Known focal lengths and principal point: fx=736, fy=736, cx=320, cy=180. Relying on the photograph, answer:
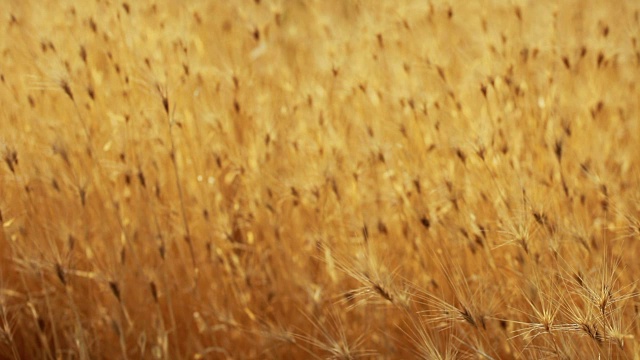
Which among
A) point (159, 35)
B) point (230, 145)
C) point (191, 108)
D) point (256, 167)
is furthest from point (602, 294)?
point (159, 35)

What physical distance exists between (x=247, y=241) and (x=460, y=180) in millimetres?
735

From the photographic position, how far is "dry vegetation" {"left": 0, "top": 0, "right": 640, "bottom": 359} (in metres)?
2.03

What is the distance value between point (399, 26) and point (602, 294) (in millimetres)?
1861

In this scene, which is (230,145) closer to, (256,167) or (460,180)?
(256,167)

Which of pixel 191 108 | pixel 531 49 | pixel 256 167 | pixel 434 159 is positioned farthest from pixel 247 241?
pixel 531 49

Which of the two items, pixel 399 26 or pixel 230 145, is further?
pixel 399 26

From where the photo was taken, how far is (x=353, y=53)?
289 cm

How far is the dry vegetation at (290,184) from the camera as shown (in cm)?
203

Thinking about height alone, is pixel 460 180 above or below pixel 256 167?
below

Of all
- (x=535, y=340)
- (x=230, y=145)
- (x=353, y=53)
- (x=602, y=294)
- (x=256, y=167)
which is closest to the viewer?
(x=602, y=294)

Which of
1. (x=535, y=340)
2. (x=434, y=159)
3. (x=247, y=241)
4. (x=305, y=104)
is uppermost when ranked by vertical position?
(x=305, y=104)

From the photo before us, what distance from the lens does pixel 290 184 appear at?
2207 millimetres

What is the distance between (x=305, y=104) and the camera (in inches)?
104

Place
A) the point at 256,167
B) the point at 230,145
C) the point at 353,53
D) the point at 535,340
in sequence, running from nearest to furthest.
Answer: the point at 535,340 < the point at 256,167 < the point at 230,145 < the point at 353,53
